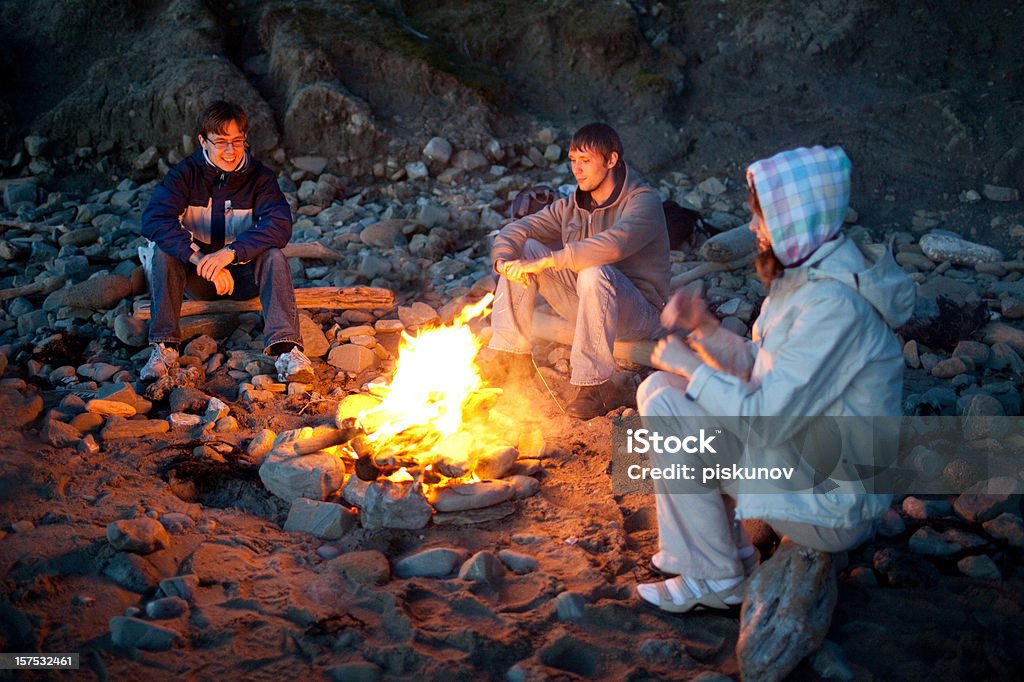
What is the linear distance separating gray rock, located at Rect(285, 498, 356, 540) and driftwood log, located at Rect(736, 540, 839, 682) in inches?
79.8

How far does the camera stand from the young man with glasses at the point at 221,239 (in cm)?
604

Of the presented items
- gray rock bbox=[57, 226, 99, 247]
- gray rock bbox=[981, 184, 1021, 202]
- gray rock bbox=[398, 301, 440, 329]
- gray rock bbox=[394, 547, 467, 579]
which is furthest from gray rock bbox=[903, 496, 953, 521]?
gray rock bbox=[57, 226, 99, 247]

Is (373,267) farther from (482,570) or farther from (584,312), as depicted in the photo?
(482,570)

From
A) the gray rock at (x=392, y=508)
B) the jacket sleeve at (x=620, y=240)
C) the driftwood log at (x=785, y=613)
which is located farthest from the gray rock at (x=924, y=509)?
the gray rock at (x=392, y=508)

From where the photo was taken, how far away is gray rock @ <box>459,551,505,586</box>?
393 cm

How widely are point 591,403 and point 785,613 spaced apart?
2.40 meters

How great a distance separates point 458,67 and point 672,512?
26.9 feet

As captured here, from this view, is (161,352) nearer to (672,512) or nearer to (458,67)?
(672,512)

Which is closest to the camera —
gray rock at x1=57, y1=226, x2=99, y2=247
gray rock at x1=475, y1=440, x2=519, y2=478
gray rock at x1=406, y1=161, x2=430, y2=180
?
gray rock at x1=475, y1=440, x2=519, y2=478

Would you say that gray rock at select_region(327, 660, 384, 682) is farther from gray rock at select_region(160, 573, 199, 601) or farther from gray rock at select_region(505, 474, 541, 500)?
gray rock at select_region(505, 474, 541, 500)

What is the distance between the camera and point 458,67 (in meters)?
10.5

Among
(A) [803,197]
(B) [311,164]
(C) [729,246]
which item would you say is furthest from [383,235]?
(A) [803,197]

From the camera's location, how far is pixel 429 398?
535 cm

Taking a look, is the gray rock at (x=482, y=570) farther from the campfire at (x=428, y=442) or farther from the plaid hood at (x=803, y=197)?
the plaid hood at (x=803, y=197)
